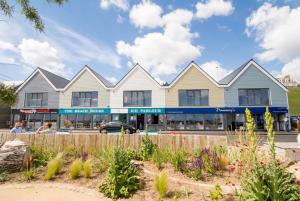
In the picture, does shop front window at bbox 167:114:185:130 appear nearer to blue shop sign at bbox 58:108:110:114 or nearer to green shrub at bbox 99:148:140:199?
blue shop sign at bbox 58:108:110:114

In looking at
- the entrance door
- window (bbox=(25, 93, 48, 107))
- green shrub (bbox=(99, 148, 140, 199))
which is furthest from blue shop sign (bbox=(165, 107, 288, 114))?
green shrub (bbox=(99, 148, 140, 199))

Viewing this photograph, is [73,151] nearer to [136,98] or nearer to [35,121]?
[136,98]

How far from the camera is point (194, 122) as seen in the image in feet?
97.0

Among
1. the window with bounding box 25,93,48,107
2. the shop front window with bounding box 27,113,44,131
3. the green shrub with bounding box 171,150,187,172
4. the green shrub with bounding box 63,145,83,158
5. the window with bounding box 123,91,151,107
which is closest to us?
the green shrub with bounding box 171,150,187,172

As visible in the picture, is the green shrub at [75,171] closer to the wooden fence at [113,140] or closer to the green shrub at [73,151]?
the green shrub at [73,151]

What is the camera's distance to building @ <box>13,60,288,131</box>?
29.0 m

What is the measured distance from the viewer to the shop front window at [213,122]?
2891cm

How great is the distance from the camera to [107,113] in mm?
31391

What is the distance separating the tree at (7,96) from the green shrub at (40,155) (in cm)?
523

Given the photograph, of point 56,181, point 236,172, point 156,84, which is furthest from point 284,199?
point 156,84

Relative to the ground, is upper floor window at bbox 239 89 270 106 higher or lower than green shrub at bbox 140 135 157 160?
higher

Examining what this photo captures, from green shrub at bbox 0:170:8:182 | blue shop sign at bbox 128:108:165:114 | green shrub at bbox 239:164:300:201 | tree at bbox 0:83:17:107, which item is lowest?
green shrub at bbox 0:170:8:182

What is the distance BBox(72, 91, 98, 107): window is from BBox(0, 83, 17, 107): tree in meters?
27.9

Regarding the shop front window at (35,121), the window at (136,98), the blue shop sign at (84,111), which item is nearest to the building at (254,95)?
the window at (136,98)
